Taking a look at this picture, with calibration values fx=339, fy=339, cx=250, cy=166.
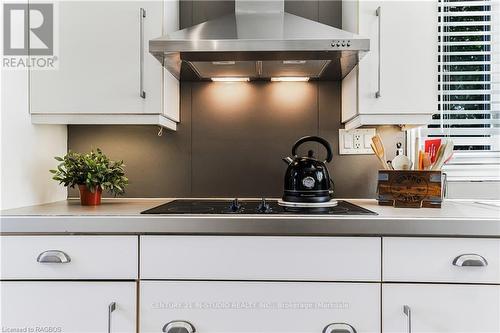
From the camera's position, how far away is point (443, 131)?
5.75ft

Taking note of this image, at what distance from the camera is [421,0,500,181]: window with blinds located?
1.73 metres

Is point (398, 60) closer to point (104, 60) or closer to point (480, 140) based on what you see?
point (480, 140)

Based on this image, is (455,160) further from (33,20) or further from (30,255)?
(33,20)

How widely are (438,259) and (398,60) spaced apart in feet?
2.52

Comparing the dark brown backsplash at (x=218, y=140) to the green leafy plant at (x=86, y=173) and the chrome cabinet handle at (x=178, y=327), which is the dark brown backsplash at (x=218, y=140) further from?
the chrome cabinet handle at (x=178, y=327)

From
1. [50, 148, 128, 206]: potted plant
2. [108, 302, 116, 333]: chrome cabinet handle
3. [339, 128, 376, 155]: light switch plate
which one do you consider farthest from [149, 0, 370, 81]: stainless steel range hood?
[108, 302, 116, 333]: chrome cabinet handle

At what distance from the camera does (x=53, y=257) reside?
3.45ft

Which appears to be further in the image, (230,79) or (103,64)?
(230,79)

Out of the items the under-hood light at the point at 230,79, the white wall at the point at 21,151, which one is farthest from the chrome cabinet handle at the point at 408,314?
the white wall at the point at 21,151

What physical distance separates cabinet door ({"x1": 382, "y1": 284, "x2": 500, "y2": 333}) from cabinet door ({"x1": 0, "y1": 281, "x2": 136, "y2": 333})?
82 cm

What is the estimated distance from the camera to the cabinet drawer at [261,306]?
1059 mm

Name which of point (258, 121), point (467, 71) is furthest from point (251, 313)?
point (467, 71)

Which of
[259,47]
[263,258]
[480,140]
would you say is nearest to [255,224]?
[263,258]

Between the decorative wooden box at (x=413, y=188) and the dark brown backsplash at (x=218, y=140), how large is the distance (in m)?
0.33
